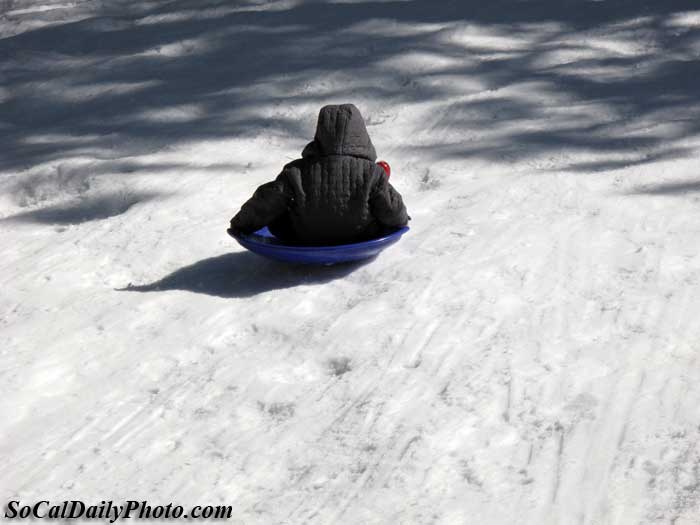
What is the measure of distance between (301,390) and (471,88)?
140 inches

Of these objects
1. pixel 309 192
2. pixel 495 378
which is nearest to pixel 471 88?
pixel 309 192

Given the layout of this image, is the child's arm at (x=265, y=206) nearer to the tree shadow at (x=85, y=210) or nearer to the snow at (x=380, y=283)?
the snow at (x=380, y=283)

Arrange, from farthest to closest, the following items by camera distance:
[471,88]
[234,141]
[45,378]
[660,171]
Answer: [471,88]
[234,141]
[660,171]
[45,378]

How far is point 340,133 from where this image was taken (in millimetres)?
4051

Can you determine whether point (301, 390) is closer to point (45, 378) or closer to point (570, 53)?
point (45, 378)

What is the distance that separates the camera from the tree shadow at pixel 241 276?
4.21 meters

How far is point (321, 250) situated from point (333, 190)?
27 centimetres

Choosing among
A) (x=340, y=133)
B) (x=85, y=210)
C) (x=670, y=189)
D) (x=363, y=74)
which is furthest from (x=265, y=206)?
(x=363, y=74)

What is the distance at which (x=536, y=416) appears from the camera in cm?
303

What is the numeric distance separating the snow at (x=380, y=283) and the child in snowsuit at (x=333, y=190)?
0.81 ft

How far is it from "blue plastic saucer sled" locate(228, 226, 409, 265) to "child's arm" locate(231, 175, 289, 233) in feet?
0.24

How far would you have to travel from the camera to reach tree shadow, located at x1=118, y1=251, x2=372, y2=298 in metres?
4.21

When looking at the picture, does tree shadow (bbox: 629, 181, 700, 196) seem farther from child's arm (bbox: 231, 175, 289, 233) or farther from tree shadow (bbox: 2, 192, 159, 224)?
tree shadow (bbox: 2, 192, 159, 224)

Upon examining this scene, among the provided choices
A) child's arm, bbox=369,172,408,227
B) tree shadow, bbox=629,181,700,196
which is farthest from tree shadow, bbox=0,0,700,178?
child's arm, bbox=369,172,408,227
